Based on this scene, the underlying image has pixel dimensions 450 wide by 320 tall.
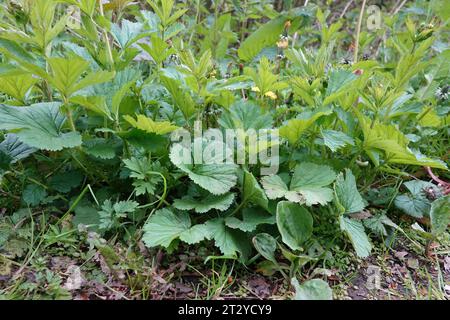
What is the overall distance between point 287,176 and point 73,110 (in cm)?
79

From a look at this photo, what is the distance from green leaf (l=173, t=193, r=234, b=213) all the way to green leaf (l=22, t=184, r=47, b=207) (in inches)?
18.3

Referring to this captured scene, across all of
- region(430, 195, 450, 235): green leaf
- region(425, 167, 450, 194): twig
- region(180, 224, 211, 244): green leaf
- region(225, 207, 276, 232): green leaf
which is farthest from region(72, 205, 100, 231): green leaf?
region(425, 167, 450, 194): twig

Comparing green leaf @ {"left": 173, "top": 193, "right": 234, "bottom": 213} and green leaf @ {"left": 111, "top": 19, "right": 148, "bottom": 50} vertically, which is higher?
green leaf @ {"left": 111, "top": 19, "right": 148, "bottom": 50}

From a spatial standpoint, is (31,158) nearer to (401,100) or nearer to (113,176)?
(113,176)

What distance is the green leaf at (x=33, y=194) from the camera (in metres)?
1.43

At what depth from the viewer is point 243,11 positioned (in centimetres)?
253

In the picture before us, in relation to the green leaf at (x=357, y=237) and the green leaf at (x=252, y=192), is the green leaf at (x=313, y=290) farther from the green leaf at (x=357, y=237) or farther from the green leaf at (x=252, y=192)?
the green leaf at (x=252, y=192)

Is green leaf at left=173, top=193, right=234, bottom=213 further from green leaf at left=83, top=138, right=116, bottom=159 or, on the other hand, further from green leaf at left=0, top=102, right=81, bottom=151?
green leaf at left=0, top=102, right=81, bottom=151

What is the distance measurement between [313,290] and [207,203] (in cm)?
42

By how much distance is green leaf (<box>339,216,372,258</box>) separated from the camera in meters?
1.28

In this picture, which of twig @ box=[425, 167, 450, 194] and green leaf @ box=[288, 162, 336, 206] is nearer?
green leaf @ box=[288, 162, 336, 206]
